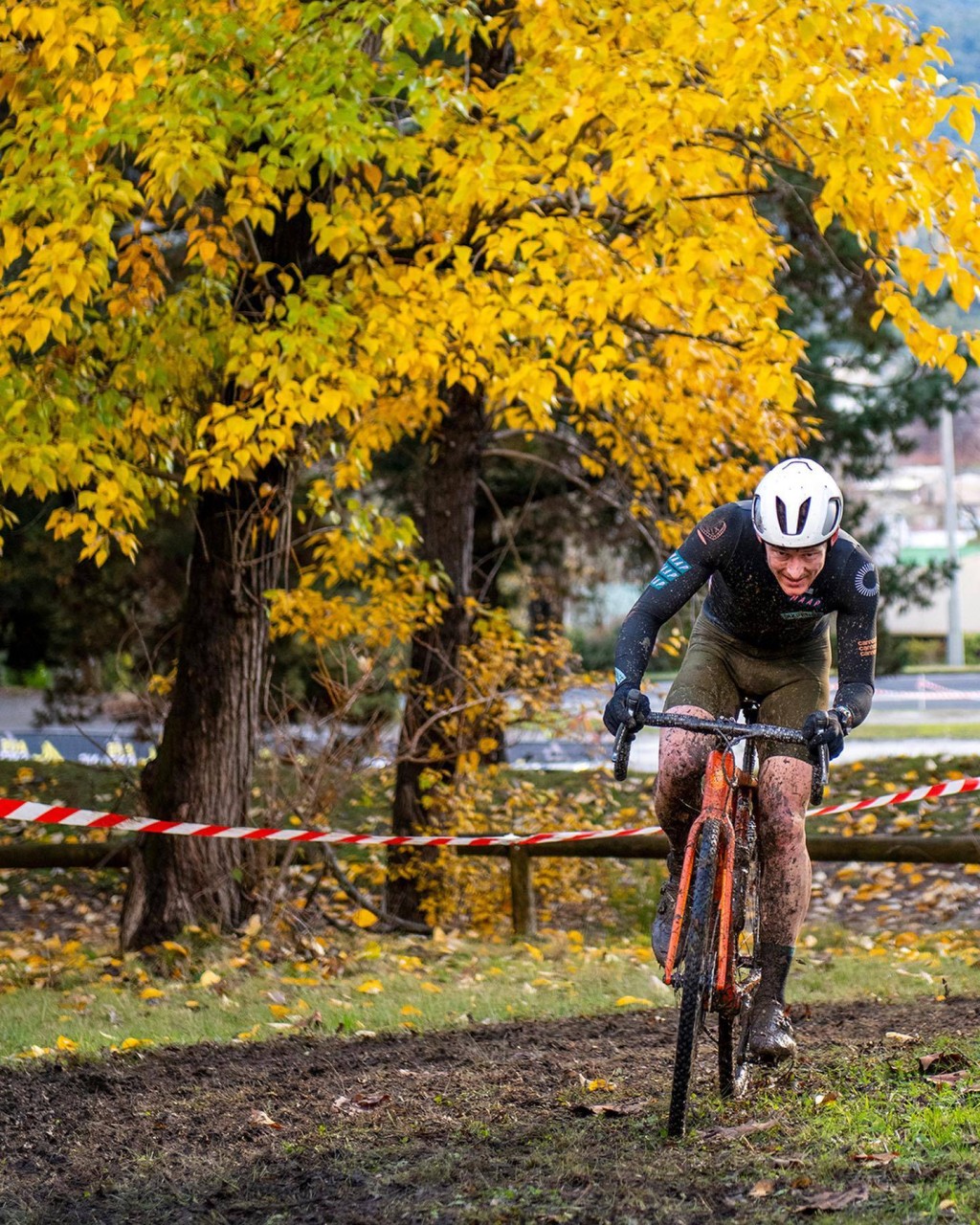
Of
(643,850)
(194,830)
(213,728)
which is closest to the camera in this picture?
(194,830)

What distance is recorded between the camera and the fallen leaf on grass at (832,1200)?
11.7 ft

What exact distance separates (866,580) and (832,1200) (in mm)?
2007

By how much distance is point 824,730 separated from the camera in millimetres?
4461

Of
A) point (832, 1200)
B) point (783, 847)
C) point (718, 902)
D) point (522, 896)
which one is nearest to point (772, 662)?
point (783, 847)

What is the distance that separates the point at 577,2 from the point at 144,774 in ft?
17.8

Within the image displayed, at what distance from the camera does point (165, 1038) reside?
6289 millimetres

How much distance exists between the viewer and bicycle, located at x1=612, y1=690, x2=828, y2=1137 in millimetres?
4344

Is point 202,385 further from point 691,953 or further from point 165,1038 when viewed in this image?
point 691,953

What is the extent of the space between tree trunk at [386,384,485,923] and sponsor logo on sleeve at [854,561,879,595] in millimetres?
5881

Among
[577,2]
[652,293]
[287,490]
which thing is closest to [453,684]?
[287,490]

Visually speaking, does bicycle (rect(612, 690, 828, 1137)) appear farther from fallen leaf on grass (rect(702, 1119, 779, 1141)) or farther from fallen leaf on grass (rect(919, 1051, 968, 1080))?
fallen leaf on grass (rect(919, 1051, 968, 1080))

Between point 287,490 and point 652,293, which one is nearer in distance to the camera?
point 652,293

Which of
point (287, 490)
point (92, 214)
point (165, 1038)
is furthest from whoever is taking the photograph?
point (287, 490)

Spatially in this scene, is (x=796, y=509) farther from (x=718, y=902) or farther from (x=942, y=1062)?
(x=942, y=1062)
